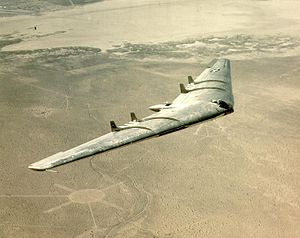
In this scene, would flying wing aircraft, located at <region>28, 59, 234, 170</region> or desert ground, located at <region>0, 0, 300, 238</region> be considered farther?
desert ground, located at <region>0, 0, 300, 238</region>

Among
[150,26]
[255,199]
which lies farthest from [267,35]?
[255,199]

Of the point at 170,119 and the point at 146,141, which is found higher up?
the point at 170,119

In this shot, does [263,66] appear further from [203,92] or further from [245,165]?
[203,92]

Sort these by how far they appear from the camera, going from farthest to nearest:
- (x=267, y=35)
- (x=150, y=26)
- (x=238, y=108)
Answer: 1. (x=150, y=26)
2. (x=267, y=35)
3. (x=238, y=108)

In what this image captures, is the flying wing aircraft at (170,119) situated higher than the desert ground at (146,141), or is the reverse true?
the flying wing aircraft at (170,119)

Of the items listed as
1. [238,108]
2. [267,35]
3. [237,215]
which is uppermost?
[267,35]
